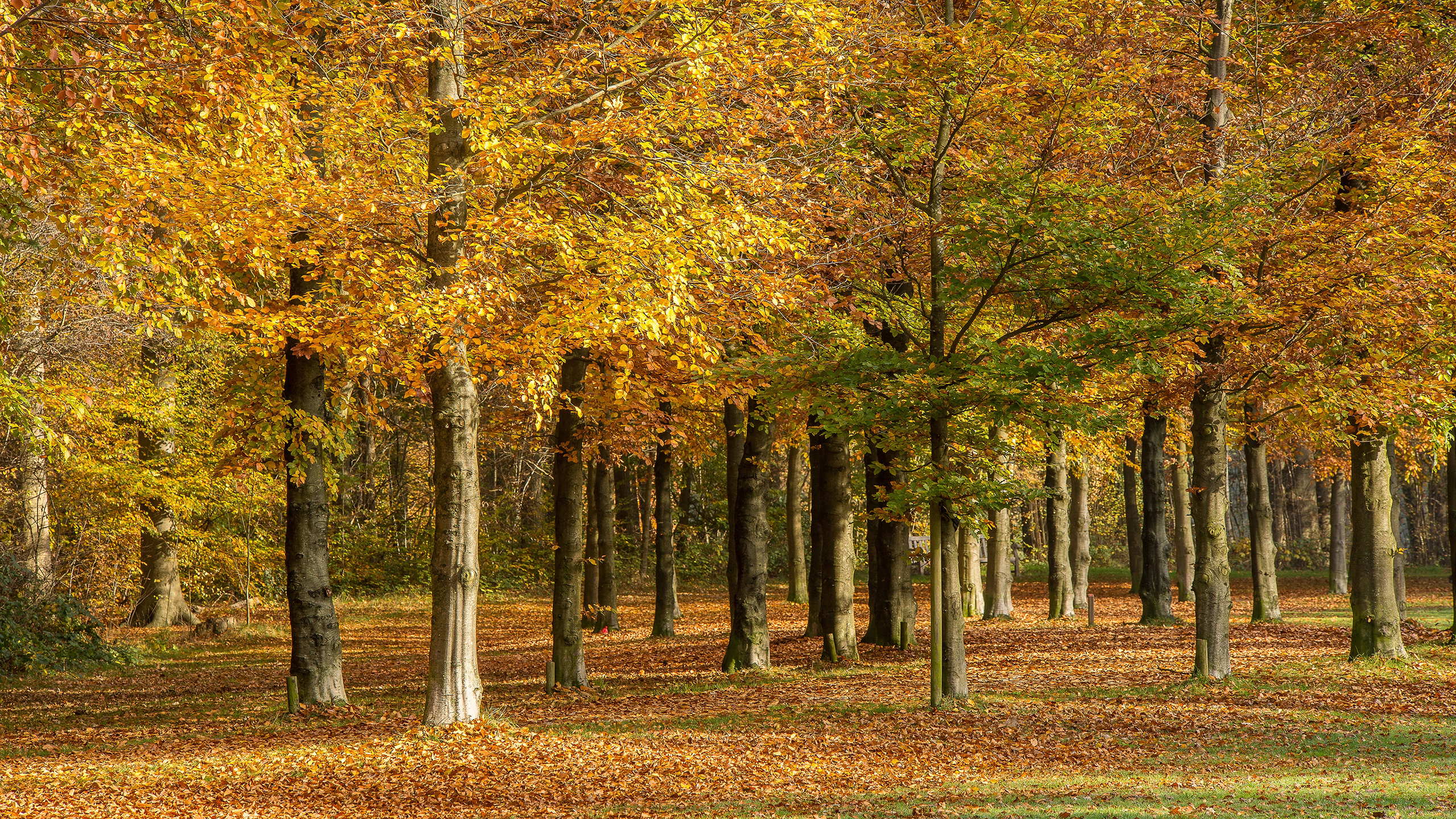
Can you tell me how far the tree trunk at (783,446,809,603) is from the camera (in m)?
26.0

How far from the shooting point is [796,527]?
88.6ft

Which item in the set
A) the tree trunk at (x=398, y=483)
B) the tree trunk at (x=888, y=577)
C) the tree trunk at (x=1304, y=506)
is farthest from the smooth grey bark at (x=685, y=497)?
the tree trunk at (x=1304, y=506)

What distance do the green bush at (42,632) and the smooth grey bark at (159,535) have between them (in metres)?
2.64

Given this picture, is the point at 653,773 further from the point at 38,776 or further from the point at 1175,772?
the point at 38,776

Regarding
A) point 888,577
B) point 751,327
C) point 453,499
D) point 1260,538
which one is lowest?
point 888,577

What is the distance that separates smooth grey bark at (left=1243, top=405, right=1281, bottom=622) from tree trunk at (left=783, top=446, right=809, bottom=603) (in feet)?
31.3

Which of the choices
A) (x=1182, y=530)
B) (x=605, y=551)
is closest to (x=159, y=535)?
(x=605, y=551)

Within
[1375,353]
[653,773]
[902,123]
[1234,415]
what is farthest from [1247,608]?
[653,773]

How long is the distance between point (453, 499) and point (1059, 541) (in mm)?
15895

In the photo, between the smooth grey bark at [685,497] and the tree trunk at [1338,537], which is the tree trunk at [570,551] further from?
the smooth grey bark at [685,497]

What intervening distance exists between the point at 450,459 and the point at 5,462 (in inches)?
586

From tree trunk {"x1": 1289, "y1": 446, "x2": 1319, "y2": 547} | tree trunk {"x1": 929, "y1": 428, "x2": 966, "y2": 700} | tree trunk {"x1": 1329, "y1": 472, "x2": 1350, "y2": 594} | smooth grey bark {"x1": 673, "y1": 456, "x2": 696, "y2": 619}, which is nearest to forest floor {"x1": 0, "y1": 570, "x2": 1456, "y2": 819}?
tree trunk {"x1": 929, "y1": 428, "x2": 966, "y2": 700}

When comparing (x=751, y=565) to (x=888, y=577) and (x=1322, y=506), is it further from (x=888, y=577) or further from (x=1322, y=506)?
(x=1322, y=506)

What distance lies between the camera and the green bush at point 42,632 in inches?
731
